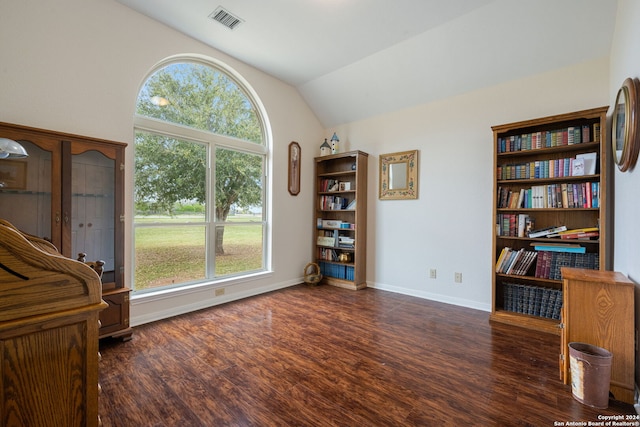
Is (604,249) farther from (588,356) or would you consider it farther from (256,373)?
(256,373)

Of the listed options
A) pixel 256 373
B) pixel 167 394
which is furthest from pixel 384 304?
pixel 167 394

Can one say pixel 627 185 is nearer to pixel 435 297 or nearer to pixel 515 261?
pixel 515 261

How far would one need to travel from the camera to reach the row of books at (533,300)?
2750 mm

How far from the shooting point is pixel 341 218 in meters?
4.68

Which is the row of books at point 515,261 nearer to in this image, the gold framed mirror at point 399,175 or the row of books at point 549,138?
the row of books at point 549,138

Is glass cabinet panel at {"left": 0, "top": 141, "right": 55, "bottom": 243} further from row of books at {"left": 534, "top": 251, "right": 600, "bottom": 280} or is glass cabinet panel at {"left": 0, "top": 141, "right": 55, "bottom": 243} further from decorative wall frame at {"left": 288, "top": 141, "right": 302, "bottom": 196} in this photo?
row of books at {"left": 534, "top": 251, "right": 600, "bottom": 280}

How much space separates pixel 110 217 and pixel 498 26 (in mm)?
4074

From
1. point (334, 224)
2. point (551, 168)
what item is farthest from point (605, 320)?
point (334, 224)

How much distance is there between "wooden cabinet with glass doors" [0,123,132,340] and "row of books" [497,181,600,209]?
3796mm

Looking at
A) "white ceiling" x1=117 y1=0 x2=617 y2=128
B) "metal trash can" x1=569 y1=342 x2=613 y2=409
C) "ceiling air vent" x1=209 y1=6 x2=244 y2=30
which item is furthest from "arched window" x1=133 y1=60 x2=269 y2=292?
"metal trash can" x1=569 y1=342 x2=613 y2=409

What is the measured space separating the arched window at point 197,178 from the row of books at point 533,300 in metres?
3.06

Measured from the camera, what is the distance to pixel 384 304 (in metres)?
3.50

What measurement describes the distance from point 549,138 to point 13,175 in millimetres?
4560

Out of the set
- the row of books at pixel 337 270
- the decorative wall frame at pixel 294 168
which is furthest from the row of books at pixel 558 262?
the decorative wall frame at pixel 294 168
